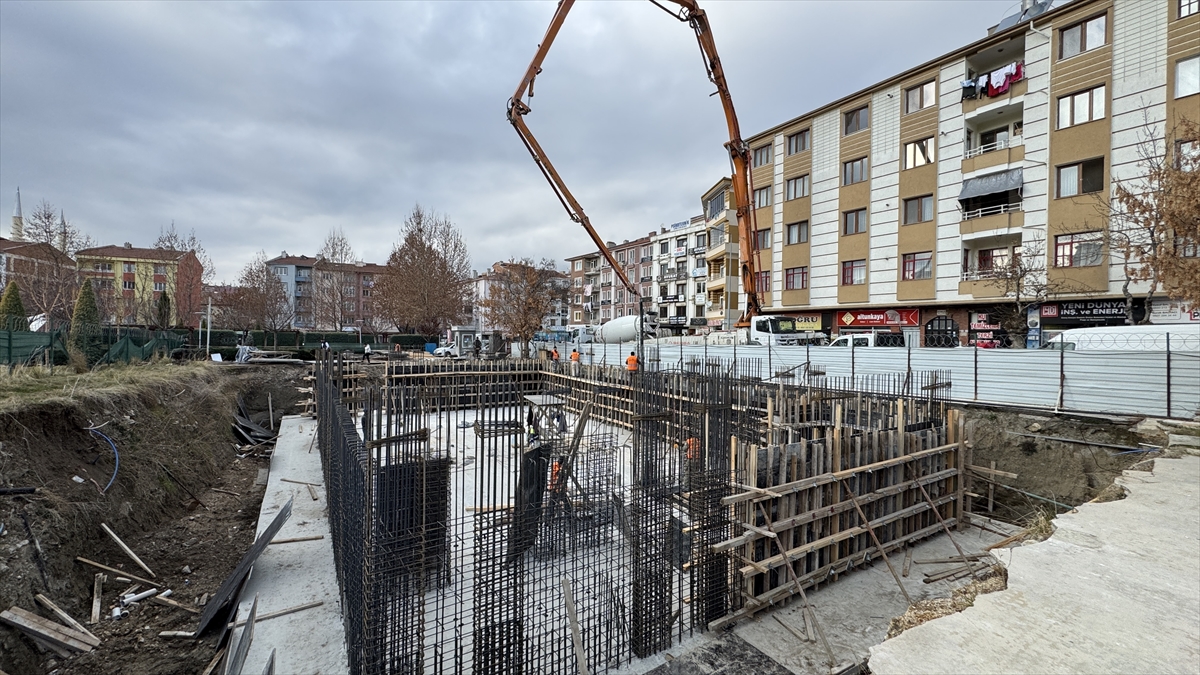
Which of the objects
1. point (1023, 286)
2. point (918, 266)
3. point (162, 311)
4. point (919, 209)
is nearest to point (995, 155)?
point (919, 209)

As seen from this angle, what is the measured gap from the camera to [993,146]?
22.7 metres

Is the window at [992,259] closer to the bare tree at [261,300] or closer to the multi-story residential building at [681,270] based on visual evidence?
the multi-story residential building at [681,270]

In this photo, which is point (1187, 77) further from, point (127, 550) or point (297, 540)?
point (127, 550)

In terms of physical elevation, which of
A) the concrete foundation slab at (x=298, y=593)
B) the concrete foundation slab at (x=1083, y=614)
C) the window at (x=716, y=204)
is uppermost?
the window at (x=716, y=204)

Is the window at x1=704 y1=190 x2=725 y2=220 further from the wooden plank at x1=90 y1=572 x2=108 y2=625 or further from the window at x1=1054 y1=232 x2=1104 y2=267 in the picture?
the wooden plank at x1=90 y1=572 x2=108 y2=625

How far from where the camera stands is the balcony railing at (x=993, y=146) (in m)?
21.9

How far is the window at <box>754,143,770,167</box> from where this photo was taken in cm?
3203

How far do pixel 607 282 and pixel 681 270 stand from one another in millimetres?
15192

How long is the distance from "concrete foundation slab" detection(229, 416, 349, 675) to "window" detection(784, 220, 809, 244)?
2757 cm

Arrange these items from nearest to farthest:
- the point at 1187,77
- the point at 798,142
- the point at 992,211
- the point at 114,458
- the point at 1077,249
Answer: the point at 114,458 → the point at 1187,77 → the point at 1077,249 → the point at 992,211 → the point at 798,142

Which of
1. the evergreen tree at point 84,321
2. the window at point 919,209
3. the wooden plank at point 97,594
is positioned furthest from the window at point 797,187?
the evergreen tree at point 84,321

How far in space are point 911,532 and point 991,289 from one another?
1971 centimetres

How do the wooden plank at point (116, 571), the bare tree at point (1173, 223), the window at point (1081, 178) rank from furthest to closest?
the window at point (1081, 178) < the bare tree at point (1173, 223) < the wooden plank at point (116, 571)

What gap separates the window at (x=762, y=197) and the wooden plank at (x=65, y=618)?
3287 centimetres
